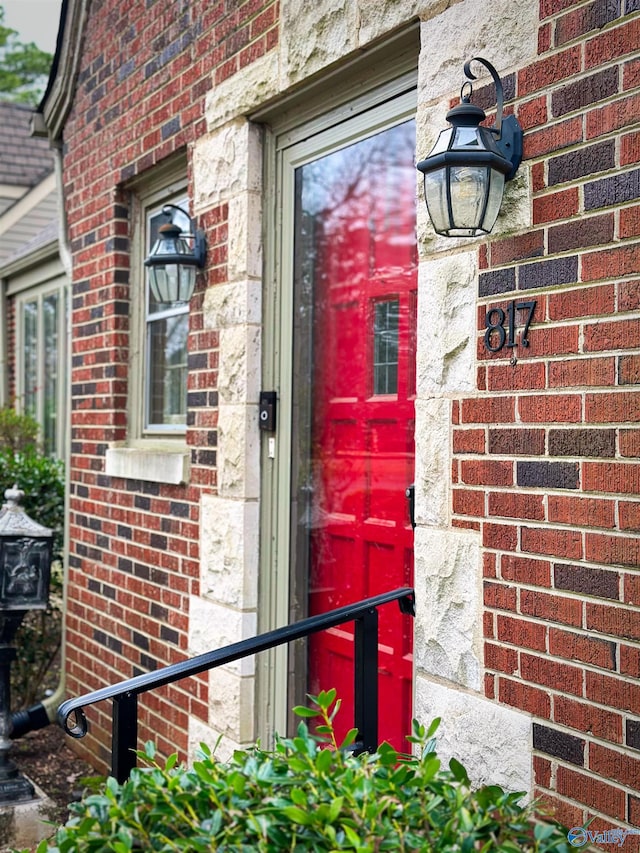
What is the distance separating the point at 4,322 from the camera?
1130 cm

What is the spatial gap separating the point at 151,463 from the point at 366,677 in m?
1.99

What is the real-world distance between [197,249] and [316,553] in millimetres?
1425

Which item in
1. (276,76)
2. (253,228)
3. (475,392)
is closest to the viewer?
(475,392)

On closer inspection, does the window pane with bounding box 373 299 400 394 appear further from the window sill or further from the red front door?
the window sill

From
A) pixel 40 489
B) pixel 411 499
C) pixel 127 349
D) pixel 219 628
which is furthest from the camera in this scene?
pixel 40 489

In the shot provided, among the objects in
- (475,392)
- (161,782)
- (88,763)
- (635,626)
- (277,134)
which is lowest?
(88,763)

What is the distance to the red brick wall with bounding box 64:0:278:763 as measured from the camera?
418 cm

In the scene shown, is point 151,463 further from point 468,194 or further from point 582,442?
point 582,442

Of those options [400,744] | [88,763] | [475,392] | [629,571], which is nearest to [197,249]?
[475,392]

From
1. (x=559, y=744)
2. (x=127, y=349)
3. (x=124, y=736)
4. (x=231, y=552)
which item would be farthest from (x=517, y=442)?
(x=127, y=349)

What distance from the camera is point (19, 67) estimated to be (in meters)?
23.7

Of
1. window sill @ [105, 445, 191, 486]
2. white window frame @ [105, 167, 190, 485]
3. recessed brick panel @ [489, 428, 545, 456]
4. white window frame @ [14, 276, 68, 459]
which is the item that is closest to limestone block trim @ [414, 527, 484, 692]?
recessed brick panel @ [489, 428, 545, 456]

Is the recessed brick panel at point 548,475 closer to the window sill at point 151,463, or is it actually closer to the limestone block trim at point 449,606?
the limestone block trim at point 449,606

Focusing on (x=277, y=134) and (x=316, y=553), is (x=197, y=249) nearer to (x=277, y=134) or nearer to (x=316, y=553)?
(x=277, y=134)
